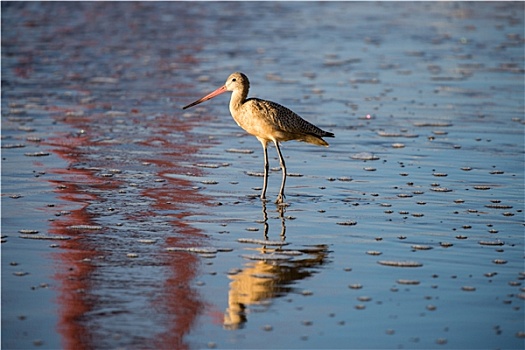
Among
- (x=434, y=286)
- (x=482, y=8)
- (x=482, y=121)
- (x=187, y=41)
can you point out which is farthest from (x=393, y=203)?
(x=482, y=8)

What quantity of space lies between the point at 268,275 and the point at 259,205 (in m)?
2.29

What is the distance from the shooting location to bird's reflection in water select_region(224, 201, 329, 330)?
6.50 metres

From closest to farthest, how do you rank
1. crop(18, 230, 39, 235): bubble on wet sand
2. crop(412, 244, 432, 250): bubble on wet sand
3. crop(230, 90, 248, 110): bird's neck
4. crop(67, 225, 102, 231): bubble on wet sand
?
crop(412, 244, 432, 250): bubble on wet sand → crop(18, 230, 39, 235): bubble on wet sand → crop(67, 225, 102, 231): bubble on wet sand → crop(230, 90, 248, 110): bird's neck

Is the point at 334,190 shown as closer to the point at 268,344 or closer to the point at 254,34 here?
the point at 268,344

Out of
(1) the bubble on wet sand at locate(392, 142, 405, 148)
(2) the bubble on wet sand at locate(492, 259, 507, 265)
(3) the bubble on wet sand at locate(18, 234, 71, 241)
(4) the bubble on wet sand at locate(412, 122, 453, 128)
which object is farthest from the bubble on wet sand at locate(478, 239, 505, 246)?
(4) the bubble on wet sand at locate(412, 122, 453, 128)

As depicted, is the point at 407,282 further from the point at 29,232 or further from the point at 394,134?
the point at 394,134

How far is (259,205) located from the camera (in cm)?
936

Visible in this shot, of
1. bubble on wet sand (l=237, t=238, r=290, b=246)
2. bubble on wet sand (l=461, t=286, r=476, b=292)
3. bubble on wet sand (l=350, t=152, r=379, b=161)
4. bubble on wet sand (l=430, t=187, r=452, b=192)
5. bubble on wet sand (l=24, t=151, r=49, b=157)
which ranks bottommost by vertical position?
bubble on wet sand (l=461, t=286, r=476, b=292)

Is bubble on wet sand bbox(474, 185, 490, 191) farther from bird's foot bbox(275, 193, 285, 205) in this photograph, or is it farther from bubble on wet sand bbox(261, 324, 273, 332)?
bubble on wet sand bbox(261, 324, 273, 332)

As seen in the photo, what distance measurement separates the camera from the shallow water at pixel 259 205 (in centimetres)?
627

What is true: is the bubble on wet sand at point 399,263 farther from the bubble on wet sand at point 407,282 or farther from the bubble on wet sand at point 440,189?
the bubble on wet sand at point 440,189

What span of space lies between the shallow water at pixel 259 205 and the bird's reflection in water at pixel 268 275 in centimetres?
2

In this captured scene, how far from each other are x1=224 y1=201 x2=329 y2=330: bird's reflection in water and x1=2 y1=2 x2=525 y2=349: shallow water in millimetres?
21

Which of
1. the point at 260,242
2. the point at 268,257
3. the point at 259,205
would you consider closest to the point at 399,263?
the point at 268,257
